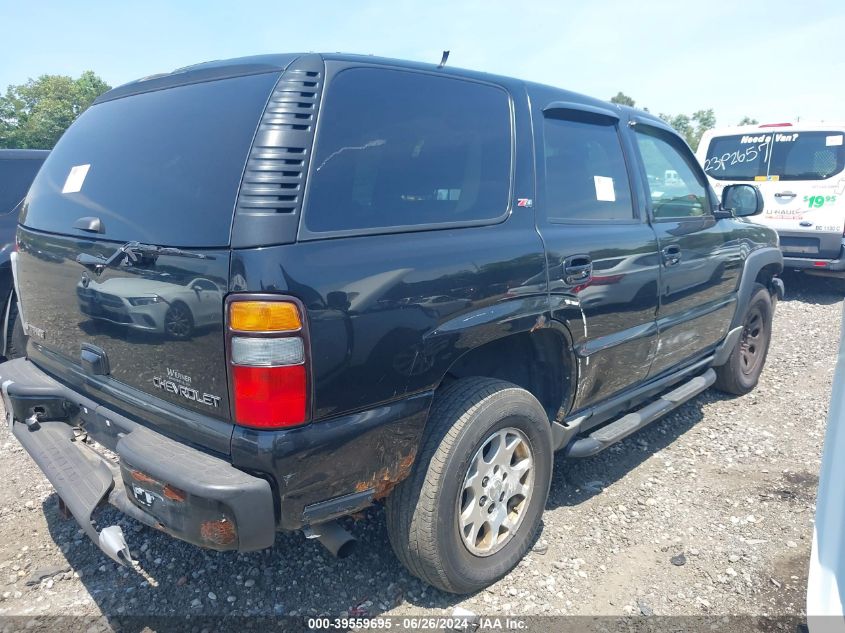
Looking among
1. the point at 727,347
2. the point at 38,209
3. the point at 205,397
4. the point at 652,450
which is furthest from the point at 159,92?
the point at 727,347

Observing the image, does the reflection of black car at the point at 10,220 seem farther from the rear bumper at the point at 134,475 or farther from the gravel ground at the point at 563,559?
the rear bumper at the point at 134,475

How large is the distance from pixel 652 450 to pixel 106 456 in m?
3.14

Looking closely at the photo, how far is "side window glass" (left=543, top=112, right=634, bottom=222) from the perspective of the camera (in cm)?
286

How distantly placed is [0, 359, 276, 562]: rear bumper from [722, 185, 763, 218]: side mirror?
372cm

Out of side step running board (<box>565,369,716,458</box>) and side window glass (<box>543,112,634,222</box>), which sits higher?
side window glass (<box>543,112,634,222</box>)

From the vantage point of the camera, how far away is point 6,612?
2.43 m

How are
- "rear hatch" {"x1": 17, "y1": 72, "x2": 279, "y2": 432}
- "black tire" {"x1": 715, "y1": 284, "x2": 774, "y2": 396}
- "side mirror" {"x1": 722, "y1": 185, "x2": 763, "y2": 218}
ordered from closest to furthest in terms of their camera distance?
"rear hatch" {"x1": 17, "y1": 72, "x2": 279, "y2": 432} < "side mirror" {"x1": 722, "y1": 185, "x2": 763, "y2": 218} < "black tire" {"x1": 715, "y1": 284, "x2": 774, "y2": 396}

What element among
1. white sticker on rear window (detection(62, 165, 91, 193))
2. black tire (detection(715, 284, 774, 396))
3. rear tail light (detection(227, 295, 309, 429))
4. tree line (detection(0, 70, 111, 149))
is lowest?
black tire (detection(715, 284, 774, 396))

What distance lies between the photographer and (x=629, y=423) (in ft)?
10.8

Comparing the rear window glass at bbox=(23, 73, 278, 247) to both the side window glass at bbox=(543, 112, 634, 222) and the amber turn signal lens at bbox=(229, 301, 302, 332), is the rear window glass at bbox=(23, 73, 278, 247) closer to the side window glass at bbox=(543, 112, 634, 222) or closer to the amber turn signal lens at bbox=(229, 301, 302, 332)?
Answer: the amber turn signal lens at bbox=(229, 301, 302, 332)

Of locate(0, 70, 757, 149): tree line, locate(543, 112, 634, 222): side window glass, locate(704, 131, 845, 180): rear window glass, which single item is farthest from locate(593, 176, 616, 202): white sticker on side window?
locate(0, 70, 757, 149): tree line

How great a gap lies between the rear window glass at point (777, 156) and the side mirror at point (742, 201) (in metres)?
4.77

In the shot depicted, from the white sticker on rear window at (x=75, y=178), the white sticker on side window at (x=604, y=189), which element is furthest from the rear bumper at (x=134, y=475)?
the white sticker on side window at (x=604, y=189)

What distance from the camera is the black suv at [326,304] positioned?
185 cm
